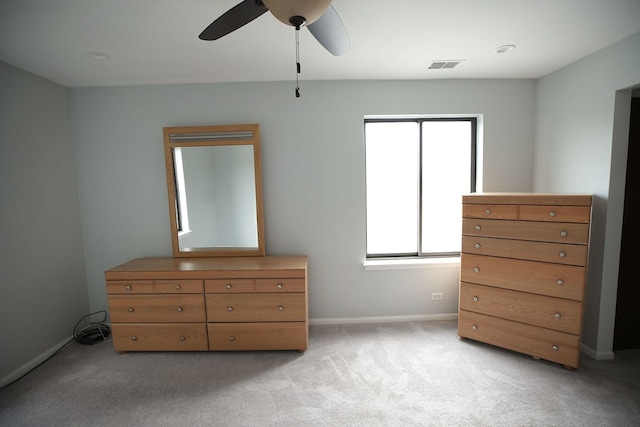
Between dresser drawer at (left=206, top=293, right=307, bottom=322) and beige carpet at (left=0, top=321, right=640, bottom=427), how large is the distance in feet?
1.16

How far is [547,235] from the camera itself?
2197 millimetres

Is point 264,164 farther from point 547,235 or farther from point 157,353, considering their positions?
point 547,235

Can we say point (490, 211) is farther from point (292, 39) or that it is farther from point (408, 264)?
point (292, 39)

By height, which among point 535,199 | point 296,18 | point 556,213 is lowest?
point 556,213

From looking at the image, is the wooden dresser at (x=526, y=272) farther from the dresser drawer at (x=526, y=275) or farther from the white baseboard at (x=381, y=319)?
the white baseboard at (x=381, y=319)

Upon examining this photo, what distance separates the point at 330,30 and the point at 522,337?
2.77 meters

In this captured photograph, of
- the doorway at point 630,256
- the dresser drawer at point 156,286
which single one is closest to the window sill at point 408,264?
the doorway at point 630,256

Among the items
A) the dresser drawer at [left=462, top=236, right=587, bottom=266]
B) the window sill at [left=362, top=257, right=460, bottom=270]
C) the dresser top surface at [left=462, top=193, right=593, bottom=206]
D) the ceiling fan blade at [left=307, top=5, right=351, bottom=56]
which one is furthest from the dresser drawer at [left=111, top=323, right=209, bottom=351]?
the dresser top surface at [left=462, top=193, right=593, bottom=206]

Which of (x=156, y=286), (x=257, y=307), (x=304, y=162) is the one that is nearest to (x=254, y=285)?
(x=257, y=307)

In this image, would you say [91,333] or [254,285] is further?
[91,333]

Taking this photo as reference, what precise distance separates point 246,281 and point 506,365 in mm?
2300

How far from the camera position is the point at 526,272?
2.29 meters

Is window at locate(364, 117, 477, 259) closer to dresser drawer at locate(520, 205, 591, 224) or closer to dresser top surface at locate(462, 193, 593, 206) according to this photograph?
dresser top surface at locate(462, 193, 593, 206)

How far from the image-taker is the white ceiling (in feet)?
5.25
